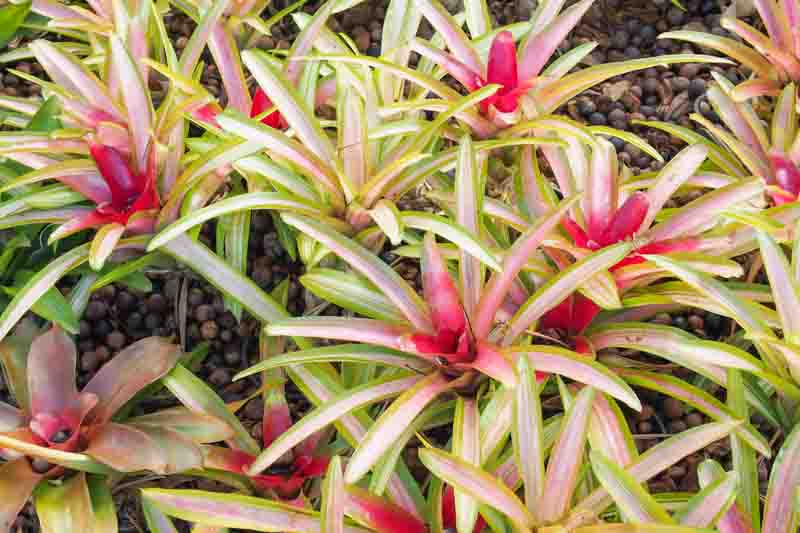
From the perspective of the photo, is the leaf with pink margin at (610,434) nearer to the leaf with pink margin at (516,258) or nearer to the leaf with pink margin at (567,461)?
the leaf with pink margin at (567,461)

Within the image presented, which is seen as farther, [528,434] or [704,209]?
[704,209]

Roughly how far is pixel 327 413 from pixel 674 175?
28.9 inches

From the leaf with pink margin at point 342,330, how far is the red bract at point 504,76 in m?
0.53

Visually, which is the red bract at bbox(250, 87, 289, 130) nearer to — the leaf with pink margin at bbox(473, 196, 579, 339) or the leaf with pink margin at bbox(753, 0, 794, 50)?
the leaf with pink margin at bbox(473, 196, 579, 339)

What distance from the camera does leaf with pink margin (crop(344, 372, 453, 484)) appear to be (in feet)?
3.87

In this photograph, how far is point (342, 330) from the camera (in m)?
1.29

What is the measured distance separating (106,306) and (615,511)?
1.16 metres

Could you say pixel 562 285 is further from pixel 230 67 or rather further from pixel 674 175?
pixel 230 67

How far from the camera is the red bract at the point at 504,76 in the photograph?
1.50m

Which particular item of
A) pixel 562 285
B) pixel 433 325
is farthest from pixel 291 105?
pixel 562 285

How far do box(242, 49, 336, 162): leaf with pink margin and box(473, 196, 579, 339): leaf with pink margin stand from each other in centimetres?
40

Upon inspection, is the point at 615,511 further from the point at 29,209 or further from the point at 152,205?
the point at 29,209

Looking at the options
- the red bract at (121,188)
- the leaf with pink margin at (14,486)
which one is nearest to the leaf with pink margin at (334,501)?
the leaf with pink margin at (14,486)

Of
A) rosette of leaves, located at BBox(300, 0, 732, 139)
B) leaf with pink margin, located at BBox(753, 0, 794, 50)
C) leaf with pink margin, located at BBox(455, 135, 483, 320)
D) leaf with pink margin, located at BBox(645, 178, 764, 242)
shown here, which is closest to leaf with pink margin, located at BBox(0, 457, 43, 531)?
leaf with pink margin, located at BBox(455, 135, 483, 320)
